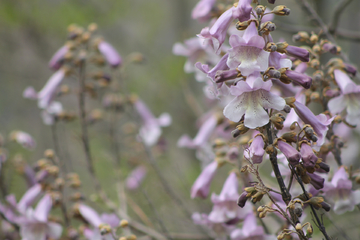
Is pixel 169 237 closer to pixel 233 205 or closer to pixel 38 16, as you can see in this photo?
pixel 233 205

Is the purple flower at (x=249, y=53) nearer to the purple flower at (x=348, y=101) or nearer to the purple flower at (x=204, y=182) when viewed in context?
the purple flower at (x=348, y=101)

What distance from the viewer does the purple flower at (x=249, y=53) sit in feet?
4.12

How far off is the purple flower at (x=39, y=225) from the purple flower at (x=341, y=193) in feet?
5.57

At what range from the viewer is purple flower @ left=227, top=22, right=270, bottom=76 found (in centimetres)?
125

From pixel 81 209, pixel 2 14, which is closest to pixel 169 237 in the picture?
pixel 81 209

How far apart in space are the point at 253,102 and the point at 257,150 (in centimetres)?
19

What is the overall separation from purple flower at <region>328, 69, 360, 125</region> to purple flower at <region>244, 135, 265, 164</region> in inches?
24.0

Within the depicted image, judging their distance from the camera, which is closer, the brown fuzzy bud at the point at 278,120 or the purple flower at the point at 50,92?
the brown fuzzy bud at the point at 278,120

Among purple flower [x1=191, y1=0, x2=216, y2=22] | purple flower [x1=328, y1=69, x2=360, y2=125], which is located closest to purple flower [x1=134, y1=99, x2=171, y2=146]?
purple flower [x1=191, y1=0, x2=216, y2=22]

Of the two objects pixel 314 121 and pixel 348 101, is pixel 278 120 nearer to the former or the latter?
pixel 314 121

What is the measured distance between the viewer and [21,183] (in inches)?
175

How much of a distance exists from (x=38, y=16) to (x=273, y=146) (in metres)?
5.12

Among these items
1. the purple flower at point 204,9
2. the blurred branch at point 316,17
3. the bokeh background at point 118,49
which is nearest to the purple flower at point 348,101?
the blurred branch at point 316,17

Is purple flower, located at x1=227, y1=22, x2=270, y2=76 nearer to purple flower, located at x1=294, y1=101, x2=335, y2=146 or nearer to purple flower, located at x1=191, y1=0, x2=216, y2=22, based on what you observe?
purple flower, located at x1=294, y1=101, x2=335, y2=146
